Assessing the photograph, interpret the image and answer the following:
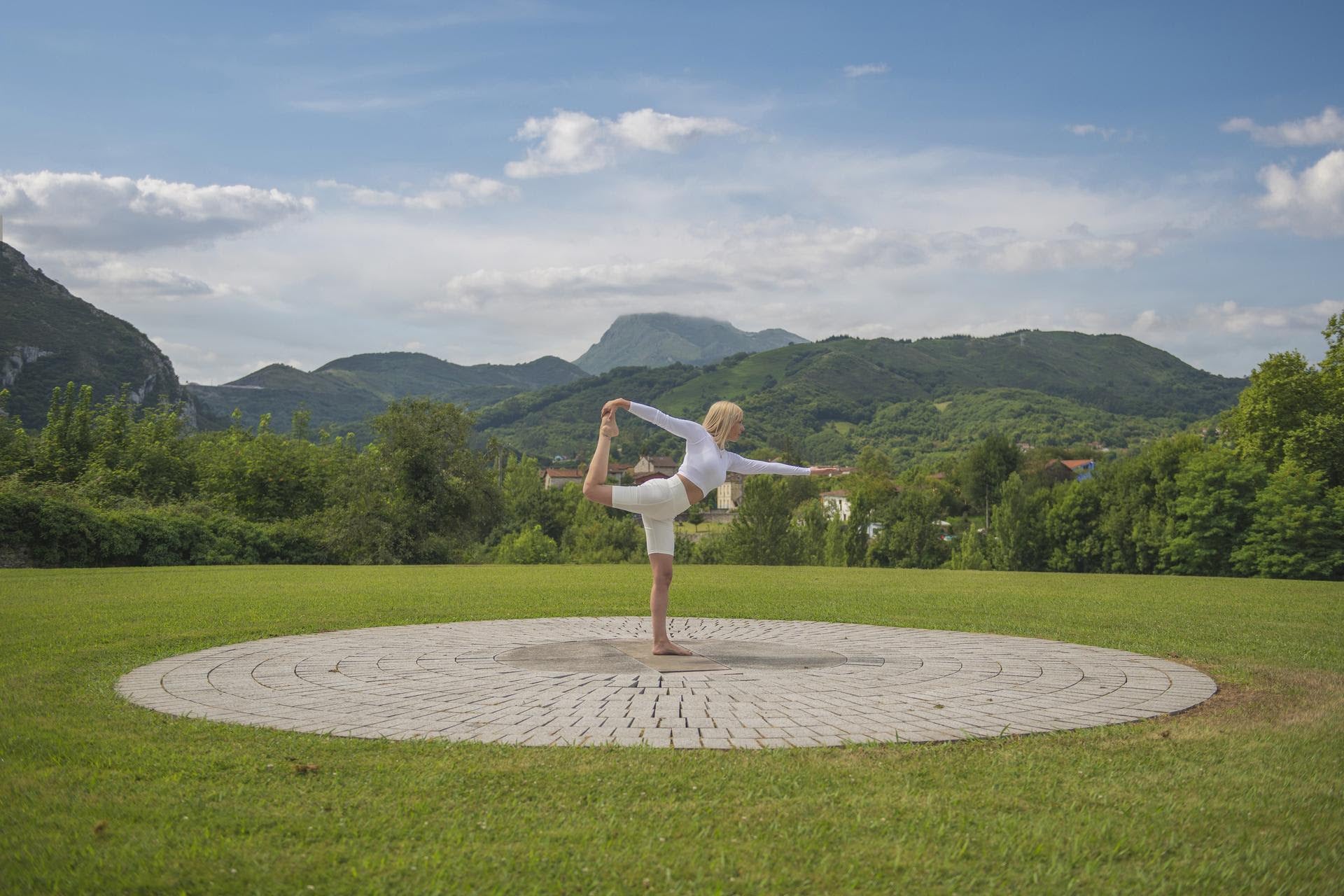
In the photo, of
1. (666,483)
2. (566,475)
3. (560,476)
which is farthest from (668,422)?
(566,475)

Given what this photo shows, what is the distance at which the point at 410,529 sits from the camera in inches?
1503

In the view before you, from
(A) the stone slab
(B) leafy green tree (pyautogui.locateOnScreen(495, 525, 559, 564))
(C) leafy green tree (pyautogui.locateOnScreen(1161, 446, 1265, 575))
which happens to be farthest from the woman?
(B) leafy green tree (pyautogui.locateOnScreen(495, 525, 559, 564))

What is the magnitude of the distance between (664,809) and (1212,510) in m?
44.9

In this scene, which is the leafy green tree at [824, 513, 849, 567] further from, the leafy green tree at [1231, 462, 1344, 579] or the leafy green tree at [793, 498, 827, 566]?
the leafy green tree at [1231, 462, 1344, 579]

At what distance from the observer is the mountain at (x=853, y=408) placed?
13725 centimetres

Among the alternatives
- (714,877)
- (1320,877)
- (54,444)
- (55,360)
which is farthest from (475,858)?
(55,360)

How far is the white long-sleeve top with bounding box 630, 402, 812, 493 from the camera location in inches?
359

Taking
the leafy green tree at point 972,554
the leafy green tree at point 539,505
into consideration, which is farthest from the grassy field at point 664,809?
the leafy green tree at point 539,505

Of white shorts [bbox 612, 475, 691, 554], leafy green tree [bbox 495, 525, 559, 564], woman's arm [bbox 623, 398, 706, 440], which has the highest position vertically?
woman's arm [bbox 623, 398, 706, 440]

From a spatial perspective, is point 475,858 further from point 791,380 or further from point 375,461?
point 791,380

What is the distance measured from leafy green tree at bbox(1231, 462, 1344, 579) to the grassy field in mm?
36853

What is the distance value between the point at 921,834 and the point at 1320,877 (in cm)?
152

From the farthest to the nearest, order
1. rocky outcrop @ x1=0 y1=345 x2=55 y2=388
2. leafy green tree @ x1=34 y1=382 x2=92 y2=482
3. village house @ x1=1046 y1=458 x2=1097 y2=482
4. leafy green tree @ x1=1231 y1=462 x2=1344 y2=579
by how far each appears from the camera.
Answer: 1. village house @ x1=1046 y1=458 x2=1097 y2=482
2. rocky outcrop @ x1=0 y1=345 x2=55 y2=388
3. leafy green tree @ x1=1231 y1=462 x2=1344 y2=579
4. leafy green tree @ x1=34 y1=382 x2=92 y2=482

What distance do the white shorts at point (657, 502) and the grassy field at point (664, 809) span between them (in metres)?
3.81
